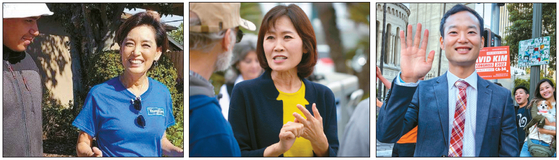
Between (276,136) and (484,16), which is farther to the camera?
(484,16)

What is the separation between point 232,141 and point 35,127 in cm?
204

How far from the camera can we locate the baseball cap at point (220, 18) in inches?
195

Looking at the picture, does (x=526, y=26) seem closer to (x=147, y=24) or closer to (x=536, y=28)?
(x=536, y=28)

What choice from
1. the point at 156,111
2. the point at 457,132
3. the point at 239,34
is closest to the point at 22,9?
the point at 156,111

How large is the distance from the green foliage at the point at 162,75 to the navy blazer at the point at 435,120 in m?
2.05

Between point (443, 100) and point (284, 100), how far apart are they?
166cm

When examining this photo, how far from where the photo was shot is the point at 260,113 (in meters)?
5.01

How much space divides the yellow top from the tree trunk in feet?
1.36

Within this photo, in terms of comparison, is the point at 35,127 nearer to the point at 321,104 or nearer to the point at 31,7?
the point at 31,7

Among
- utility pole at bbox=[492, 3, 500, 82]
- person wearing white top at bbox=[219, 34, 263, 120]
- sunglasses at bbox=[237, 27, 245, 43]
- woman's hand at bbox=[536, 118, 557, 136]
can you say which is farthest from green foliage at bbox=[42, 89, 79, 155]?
woman's hand at bbox=[536, 118, 557, 136]

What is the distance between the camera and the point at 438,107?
526 centimetres

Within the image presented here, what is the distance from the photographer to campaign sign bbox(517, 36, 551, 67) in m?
5.45

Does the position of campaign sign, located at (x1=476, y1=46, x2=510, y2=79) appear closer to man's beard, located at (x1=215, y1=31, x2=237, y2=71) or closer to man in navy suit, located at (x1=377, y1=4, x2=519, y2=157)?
man in navy suit, located at (x1=377, y1=4, x2=519, y2=157)

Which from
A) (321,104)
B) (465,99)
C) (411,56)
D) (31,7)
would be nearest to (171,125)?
(321,104)
